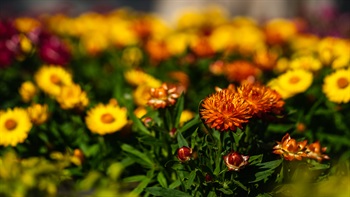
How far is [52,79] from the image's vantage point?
386 cm

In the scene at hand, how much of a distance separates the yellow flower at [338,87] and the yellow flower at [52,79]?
5.10ft

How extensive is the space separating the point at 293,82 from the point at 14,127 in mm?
1553

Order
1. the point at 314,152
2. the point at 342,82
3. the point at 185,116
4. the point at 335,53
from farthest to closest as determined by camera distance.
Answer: the point at 335,53
the point at 185,116
the point at 342,82
the point at 314,152

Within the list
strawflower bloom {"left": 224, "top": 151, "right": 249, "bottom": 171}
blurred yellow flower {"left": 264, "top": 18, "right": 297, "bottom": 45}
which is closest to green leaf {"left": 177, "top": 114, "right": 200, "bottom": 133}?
strawflower bloom {"left": 224, "top": 151, "right": 249, "bottom": 171}

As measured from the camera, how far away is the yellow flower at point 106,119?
320 centimetres

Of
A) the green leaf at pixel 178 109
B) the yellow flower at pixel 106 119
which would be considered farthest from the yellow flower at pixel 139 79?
the green leaf at pixel 178 109

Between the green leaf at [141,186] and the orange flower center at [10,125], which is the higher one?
the orange flower center at [10,125]

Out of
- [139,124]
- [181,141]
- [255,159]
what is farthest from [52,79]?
[255,159]

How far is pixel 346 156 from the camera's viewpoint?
322cm

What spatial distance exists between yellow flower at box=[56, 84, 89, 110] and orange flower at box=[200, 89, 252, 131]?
1.07m

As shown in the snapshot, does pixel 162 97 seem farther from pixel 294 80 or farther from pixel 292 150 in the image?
pixel 294 80

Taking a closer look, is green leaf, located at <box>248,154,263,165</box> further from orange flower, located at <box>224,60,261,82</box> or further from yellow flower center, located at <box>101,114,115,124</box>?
orange flower, located at <box>224,60,261,82</box>

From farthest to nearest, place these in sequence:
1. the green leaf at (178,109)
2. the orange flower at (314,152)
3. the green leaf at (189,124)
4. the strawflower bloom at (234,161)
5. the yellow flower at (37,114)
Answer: the yellow flower at (37,114) → the green leaf at (178,109) → the green leaf at (189,124) → the orange flower at (314,152) → the strawflower bloom at (234,161)

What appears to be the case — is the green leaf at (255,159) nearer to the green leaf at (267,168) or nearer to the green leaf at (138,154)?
the green leaf at (267,168)
